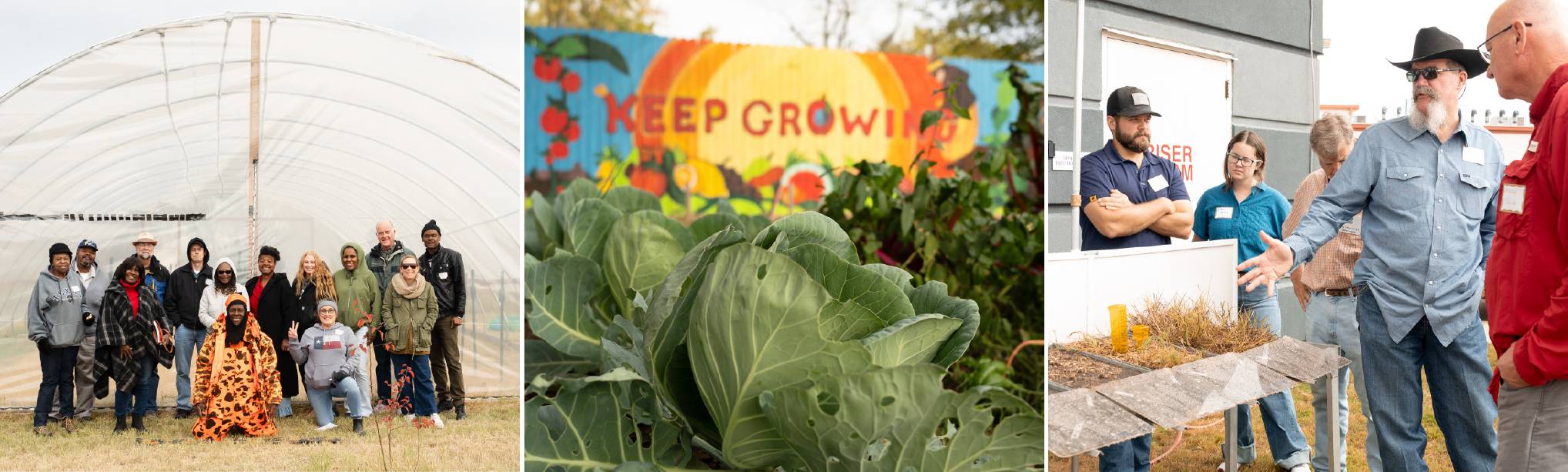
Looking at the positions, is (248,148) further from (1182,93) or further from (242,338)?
(1182,93)

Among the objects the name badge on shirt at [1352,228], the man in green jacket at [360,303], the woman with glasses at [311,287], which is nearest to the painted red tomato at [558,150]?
the name badge on shirt at [1352,228]

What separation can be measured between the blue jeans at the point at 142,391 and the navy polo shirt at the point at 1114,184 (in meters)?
5.98

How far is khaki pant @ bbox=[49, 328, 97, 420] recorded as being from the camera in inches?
230

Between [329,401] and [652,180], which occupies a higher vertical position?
[652,180]

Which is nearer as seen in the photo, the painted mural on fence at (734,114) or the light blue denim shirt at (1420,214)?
the painted mural on fence at (734,114)

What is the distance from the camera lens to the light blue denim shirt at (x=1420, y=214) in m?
2.06

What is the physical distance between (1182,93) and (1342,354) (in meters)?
1.04

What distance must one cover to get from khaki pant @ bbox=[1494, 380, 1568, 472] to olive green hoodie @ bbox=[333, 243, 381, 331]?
5641 mm

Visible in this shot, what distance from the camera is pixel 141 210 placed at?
23.6 ft

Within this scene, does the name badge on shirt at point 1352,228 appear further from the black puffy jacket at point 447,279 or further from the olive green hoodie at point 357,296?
the olive green hoodie at point 357,296

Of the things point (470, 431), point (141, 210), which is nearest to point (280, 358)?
point (470, 431)

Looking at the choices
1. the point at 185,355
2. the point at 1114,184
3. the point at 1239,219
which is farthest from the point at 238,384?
the point at 1239,219

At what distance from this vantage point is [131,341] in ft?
18.9

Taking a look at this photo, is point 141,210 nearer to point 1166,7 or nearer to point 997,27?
point 1166,7
